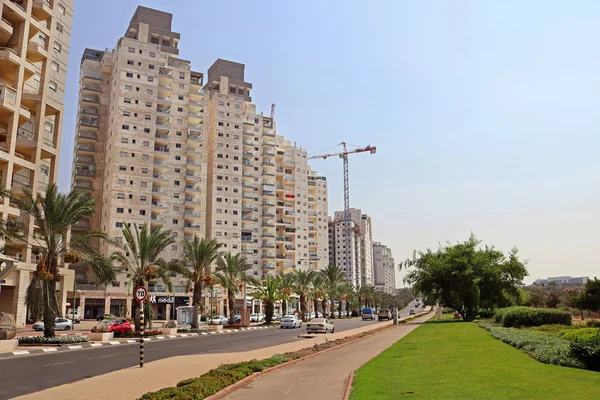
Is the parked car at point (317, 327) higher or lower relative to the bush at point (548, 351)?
lower

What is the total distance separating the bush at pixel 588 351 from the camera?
44.2ft

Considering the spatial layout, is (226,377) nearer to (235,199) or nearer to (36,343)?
(36,343)

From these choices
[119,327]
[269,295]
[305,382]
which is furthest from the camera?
[269,295]

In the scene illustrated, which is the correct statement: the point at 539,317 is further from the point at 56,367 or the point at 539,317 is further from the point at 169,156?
the point at 169,156

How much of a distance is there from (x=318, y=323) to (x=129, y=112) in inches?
2366

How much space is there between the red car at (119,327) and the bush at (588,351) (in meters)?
34.5

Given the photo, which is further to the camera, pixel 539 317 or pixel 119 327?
pixel 119 327

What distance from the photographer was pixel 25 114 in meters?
43.9

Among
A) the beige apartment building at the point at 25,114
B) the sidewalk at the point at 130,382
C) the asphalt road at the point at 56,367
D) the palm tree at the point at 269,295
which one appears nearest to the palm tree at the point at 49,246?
the asphalt road at the point at 56,367

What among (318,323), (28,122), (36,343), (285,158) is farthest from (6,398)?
(285,158)

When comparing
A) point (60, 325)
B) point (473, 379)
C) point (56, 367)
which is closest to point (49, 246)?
point (56, 367)

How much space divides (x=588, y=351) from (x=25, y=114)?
44789 mm

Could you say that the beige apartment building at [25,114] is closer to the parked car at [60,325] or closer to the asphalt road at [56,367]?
the parked car at [60,325]

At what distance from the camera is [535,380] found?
11.5 metres
